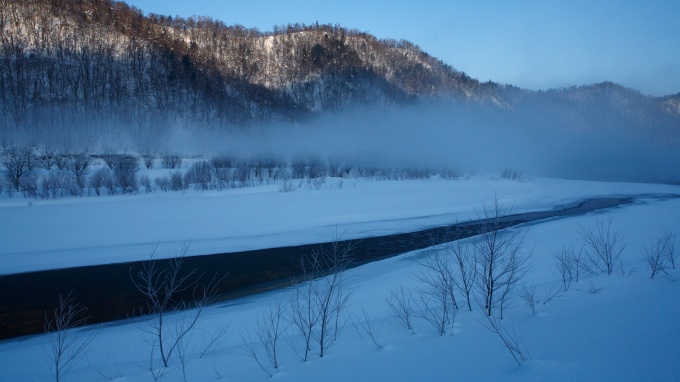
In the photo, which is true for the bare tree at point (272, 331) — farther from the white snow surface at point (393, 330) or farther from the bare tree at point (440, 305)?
the bare tree at point (440, 305)

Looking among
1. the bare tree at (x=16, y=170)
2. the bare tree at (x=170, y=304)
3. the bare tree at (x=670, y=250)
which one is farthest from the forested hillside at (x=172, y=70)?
the bare tree at (x=670, y=250)

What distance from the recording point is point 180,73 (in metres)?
53.3

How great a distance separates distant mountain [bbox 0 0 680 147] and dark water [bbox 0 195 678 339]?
124ft

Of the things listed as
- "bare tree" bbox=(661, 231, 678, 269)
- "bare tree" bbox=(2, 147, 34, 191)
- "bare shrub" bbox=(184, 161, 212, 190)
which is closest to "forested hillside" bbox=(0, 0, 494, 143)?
"bare tree" bbox=(2, 147, 34, 191)

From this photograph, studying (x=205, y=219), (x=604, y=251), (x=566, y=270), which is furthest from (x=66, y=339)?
(x=604, y=251)

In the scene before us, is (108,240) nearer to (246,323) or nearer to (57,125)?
(246,323)

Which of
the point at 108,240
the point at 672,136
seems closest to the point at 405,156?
the point at 108,240

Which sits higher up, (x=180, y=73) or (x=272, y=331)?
(x=180, y=73)

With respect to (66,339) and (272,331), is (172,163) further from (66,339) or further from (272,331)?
(272,331)

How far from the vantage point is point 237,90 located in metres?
60.1

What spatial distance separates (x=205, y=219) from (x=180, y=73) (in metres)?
44.4

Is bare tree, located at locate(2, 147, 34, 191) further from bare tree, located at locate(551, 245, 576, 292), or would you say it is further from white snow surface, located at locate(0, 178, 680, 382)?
bare tree, located at locate(551, 245, 576, 292)

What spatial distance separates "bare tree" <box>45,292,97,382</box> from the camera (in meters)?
4.75

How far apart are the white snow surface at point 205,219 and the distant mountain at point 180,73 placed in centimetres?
2861
